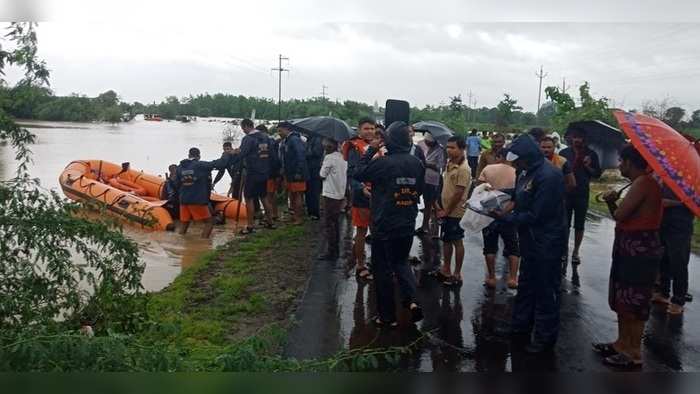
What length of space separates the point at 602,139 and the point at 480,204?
7.99ft

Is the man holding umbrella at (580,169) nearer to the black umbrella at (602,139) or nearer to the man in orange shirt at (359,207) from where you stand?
the black umbrella at (602,139)

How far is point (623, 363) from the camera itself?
13.5ft

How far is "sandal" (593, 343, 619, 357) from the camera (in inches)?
170

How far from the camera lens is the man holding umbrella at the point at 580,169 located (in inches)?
252

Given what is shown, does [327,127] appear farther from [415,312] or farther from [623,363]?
[623,363]

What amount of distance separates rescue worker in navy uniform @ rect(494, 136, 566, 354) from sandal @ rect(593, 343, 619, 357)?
351 millimetres

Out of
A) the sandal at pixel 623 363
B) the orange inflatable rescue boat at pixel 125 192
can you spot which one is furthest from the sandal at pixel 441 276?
the orange inflatable rescue boat at pixel 125 192

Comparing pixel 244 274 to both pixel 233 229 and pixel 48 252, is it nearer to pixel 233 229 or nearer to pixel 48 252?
A: pixel 48 252

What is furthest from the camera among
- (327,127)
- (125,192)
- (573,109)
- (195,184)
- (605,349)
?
(573,109)

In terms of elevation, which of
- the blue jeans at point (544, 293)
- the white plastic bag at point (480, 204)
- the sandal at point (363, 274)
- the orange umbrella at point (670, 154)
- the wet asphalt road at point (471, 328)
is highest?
the orange umbrella at point (670, 154)

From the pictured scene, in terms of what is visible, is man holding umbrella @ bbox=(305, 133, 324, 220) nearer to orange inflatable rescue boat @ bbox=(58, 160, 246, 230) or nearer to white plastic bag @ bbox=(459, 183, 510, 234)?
orange inflatable rescue boat @ bbox=(58, 160, 246, 230)

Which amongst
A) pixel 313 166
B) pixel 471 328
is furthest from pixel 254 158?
pixel 471 328

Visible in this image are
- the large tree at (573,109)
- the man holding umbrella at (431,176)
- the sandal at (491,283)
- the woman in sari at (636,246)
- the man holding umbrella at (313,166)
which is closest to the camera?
the woman in sari at (636,246)

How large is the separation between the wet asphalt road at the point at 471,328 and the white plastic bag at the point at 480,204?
81 cm
